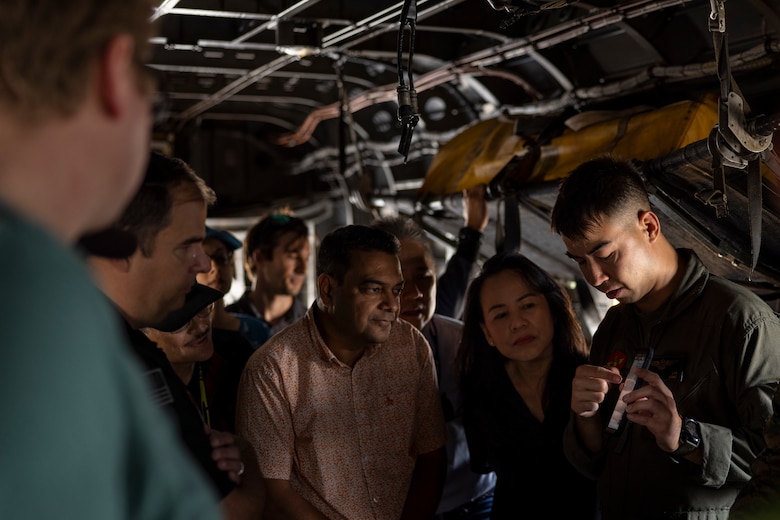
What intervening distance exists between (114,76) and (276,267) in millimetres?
3655

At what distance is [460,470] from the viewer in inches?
127

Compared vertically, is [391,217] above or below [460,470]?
above

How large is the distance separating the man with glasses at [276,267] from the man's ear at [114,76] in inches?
141

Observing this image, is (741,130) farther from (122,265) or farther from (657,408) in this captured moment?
(122,265)

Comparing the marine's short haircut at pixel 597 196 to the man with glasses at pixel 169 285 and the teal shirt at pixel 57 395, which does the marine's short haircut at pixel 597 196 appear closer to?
the man with glasses at pixel 169 285

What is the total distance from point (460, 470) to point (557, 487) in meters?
0.51

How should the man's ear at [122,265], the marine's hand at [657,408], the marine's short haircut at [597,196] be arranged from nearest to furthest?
1. the man's ear at [122,265]
2. the marine's hand at [657,408]
3. the marine's short haircut at [597,196]

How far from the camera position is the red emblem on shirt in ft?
8.11

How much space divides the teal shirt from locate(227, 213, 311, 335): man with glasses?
3623 millimetres

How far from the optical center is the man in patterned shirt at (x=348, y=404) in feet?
8.60

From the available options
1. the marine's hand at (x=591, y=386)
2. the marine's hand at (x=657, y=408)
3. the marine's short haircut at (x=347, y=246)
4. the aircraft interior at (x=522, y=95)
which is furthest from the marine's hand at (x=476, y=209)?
the marine's hand at (x=657, y=408)

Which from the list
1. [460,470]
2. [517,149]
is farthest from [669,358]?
[517,149]

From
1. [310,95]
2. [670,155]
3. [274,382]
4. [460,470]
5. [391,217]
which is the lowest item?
[460,470]

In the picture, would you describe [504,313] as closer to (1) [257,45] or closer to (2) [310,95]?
(1) [257,45]
